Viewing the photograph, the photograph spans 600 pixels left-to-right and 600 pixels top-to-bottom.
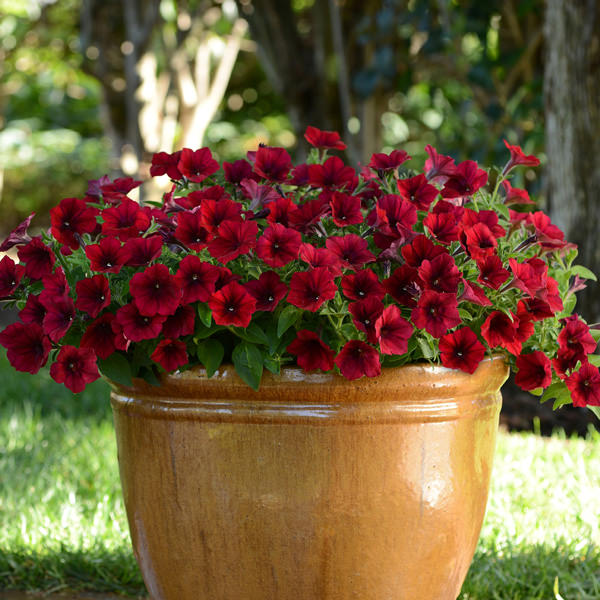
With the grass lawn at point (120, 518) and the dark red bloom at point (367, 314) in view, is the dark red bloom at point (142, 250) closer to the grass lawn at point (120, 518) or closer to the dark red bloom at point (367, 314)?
the dark red bloom at point (367, 314)

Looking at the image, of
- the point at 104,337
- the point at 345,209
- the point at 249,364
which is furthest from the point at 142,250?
the point at 345,209

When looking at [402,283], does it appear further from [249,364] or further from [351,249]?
[249,364]

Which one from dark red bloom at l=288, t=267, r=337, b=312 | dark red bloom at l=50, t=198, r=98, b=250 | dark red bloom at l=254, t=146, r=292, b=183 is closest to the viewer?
dark red bloom at l=288, t=267, r=337, b=312

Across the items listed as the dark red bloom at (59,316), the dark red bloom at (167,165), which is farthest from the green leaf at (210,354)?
the dark red bloom at (167,165)

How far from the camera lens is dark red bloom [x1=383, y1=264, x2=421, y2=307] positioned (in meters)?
1.33

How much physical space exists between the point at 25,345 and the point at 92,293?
17 centimetres

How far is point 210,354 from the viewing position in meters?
1.33

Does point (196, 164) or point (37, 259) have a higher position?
point (196, 164)

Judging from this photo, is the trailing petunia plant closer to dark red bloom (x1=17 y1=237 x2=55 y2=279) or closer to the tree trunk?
dark red bloom (x1=17 y1=237 x2=55 y2=279)

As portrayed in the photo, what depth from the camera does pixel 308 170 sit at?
1607 millimetres

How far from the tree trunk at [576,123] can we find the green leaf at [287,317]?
2.56 m

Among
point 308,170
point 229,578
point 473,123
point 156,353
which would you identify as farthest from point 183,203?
point 473,123

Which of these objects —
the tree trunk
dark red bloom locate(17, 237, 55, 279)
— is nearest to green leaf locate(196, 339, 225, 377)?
dark red bloom locate(17, 237, 55, 279)

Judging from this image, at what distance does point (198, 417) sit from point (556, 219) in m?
2.72
